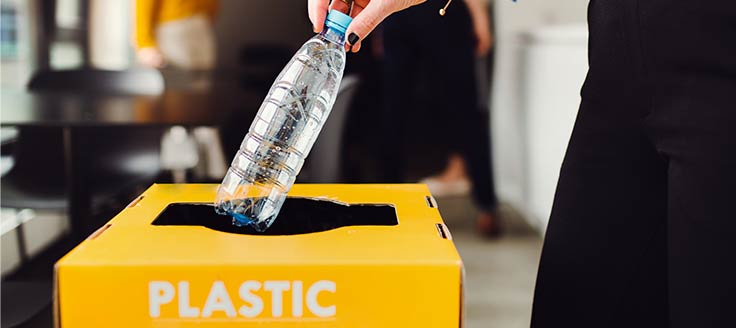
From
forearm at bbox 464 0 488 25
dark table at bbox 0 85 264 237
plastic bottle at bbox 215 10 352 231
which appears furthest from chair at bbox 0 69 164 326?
forearm at bbox 464 0 488 25

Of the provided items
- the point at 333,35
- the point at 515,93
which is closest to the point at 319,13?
the point at 333,35

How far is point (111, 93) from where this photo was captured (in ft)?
8.73

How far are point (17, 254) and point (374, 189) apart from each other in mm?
1998

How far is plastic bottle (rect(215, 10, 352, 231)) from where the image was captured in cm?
106

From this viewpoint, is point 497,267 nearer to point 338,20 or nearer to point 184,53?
point 184,53

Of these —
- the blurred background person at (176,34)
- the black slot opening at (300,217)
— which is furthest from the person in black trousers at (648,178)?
the blurred background person at (176,34)

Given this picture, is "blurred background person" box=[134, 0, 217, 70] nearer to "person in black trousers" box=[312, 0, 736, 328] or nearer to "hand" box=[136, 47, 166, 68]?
"hand" box=[136, 47, 166, 68]

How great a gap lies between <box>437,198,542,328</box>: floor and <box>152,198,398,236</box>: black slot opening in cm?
109

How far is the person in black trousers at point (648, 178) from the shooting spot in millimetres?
807

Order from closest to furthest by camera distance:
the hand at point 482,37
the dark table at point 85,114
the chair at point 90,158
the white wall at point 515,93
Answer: the dark table at point 85,114 → the chair at point 90,158 → the hand at point 482,37 → the white wall at point 515,93

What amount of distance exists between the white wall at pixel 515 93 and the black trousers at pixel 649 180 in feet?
7.81

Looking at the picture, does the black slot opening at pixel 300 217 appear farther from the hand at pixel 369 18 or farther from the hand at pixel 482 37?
the hand at pixel 482 37

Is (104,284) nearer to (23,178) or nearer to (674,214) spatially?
(674,214)

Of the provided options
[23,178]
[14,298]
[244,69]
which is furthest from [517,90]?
[14,298]
